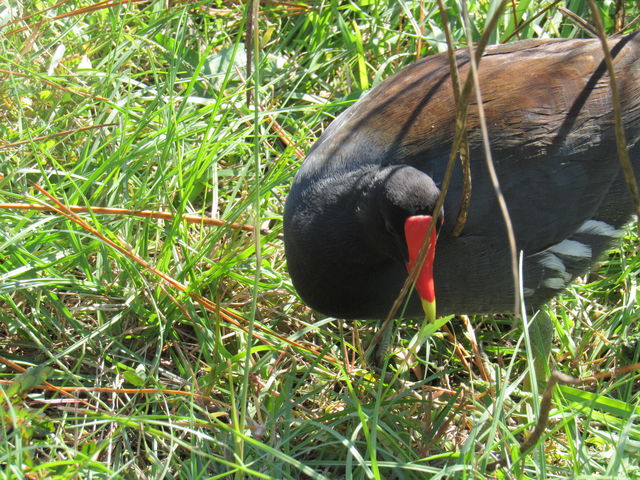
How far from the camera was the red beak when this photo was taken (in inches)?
78.6

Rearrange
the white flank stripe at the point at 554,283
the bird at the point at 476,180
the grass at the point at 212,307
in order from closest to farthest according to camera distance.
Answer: the grass at the point at 212,307 < the bird at the point at 476,180 < the white flank stripe at the point at 554,283

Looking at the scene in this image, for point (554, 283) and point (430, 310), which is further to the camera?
point (554, 283)

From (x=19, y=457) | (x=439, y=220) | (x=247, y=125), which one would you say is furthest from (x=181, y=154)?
(x=19, y=457)

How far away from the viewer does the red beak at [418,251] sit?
200 centimetres

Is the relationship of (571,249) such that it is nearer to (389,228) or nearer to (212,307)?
(389,228)

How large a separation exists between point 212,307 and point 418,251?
71 cm

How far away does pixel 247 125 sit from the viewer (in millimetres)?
2887

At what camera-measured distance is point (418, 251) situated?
1991 millimetres

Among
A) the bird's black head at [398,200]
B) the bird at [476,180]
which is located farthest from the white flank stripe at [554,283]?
the bird's black head at [398,200]

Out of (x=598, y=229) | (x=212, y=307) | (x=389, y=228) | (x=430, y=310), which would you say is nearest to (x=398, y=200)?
(x=389, y=228)

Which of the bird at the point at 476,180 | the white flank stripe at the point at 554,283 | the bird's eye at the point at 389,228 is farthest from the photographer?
the white flank stripe at the point at 554,283

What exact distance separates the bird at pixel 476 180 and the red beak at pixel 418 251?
0.07 meters

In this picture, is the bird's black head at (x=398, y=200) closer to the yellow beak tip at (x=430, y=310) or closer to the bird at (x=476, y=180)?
the bird at (x=476, y=180)

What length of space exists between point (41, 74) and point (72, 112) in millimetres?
170
